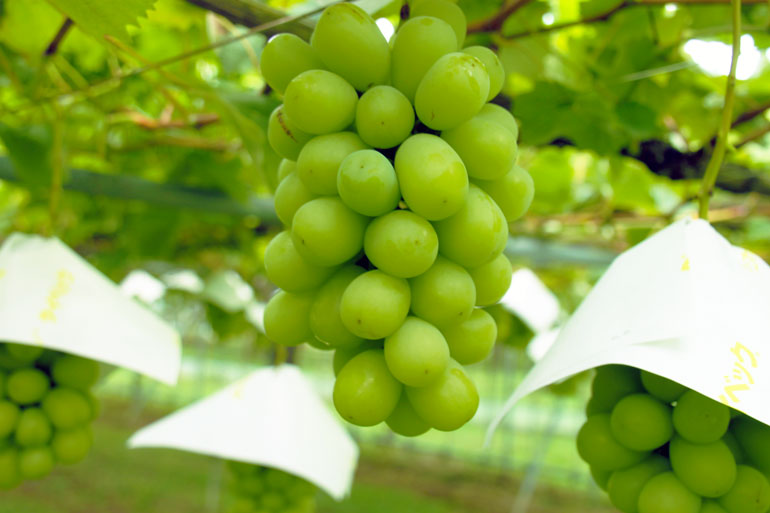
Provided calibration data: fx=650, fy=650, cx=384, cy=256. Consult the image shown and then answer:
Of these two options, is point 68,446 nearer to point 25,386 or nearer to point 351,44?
point 25,386

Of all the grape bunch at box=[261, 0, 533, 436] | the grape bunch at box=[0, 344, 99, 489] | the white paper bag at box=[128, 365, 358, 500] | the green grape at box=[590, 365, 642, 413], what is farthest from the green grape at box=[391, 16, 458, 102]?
the white paper bag at box=[128, 365, 358, 500]

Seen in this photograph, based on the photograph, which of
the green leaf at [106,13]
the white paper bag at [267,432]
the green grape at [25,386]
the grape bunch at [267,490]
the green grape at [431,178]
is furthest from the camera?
the grape bunch at [267,490]

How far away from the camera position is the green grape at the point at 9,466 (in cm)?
62

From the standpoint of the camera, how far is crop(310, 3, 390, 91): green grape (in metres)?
0.36

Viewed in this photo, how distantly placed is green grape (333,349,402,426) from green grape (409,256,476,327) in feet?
0.12

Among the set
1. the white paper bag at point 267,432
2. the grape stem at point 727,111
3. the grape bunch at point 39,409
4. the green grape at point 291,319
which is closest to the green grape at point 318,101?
the green grape at point 291,319

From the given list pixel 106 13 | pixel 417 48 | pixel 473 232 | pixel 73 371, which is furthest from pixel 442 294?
pixel 73 371

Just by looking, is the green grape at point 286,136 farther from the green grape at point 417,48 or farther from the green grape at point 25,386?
the green grape at point 25,386

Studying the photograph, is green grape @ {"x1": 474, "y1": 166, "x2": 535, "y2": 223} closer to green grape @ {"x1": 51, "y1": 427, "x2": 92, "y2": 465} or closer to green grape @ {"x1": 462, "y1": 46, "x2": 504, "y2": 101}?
green grape @ {"x1": 462, "y1": 46, "x2": 504, "y2": 101}

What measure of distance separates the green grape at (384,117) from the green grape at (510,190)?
2.6 inches

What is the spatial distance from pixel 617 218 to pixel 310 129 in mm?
1361

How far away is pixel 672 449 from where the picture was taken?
411mm

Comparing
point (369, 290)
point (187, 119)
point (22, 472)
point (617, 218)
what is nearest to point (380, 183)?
point (369, 290)

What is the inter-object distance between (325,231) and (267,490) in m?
0.79
